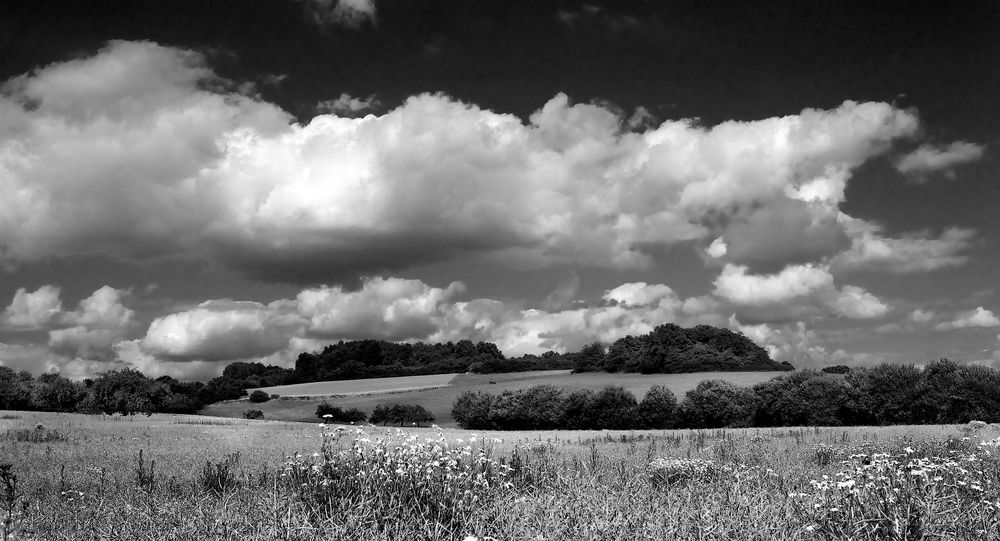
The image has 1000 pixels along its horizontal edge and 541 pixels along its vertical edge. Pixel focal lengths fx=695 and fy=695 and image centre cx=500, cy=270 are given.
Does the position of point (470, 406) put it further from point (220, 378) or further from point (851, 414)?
point (220, 378)

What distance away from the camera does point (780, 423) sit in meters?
51.8

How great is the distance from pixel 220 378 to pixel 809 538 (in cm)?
8830

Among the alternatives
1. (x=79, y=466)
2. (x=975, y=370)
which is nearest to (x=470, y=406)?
(x=975, y=370)

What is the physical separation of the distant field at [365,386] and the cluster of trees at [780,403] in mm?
27474

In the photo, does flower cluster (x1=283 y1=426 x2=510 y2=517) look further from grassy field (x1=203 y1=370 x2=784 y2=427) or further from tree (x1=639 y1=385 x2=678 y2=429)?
grassy field (x1=203 y1=370 x2=784 y2=427)

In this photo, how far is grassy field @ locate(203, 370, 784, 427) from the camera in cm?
6769

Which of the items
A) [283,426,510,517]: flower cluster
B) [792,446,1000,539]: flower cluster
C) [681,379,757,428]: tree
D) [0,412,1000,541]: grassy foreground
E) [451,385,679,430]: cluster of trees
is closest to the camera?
[792,446,1000,539]: flower cluster

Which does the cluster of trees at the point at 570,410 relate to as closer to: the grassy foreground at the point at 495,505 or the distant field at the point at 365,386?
the distant field at the point at 365,386

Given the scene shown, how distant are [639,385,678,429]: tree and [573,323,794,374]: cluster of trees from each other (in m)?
36.2

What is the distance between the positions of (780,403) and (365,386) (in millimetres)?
55663

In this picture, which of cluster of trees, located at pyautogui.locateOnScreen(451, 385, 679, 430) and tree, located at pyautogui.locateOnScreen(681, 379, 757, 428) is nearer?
tree, located at pyautogui.locateOnScreen(681, 379, 757, 428)

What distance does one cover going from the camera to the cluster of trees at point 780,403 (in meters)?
46.7

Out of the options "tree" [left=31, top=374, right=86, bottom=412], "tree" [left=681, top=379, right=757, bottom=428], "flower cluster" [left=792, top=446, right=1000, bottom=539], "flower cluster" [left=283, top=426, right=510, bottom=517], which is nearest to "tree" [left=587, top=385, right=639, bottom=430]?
"tree" [left=681, top=379, right=757, bottom=428]

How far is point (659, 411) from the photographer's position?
55062 mm
